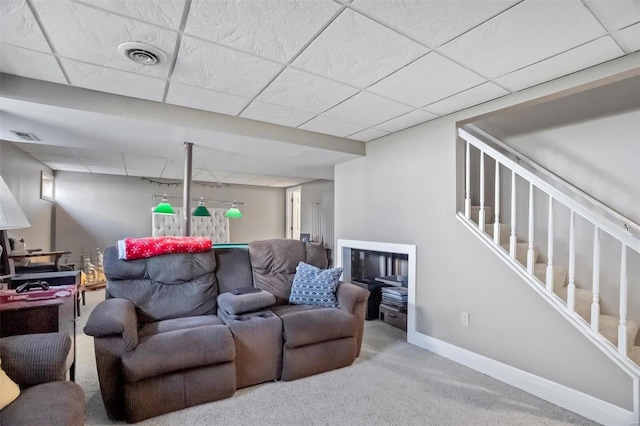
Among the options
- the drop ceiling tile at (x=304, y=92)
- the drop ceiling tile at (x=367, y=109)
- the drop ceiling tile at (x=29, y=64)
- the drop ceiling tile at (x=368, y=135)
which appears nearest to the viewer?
the drop ceiling tile at (x=29, y=64)

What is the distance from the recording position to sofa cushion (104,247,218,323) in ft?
8.04

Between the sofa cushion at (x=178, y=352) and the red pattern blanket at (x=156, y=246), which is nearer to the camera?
Answer: the sofa cushion at (x=178, y=352)

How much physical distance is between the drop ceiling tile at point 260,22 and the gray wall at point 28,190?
12.4 feet

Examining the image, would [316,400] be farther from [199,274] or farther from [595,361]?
[595,361]

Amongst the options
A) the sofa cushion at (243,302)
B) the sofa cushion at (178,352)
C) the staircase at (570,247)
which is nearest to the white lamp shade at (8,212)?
the sofa cushion at (178,352)

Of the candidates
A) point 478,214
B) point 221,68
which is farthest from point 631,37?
point 221,68

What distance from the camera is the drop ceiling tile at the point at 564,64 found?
6.13 ft

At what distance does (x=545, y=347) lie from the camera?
7.64ft

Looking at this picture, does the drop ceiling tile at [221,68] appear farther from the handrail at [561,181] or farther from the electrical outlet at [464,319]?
the electrical outlet at [464,319]

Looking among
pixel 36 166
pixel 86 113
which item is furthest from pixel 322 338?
pixel 36 166

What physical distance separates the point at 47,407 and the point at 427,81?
2.79 metres

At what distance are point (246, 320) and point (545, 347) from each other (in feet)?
7.42

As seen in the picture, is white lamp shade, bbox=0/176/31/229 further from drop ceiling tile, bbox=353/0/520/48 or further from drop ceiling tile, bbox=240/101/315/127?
drop ceiling tile, bbox=353/0/520/48

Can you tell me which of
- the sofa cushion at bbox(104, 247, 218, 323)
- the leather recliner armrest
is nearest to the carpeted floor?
the leather recliner armrest
